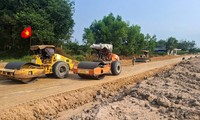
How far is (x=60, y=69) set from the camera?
15.2 meters

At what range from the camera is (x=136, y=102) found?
1028 centimetres

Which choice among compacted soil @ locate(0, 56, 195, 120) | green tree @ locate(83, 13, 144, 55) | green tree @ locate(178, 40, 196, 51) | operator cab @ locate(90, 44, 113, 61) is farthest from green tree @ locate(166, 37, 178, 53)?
compacted soil @ locate(0, 56, 195, 120)

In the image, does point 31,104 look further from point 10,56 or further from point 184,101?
point 10,56

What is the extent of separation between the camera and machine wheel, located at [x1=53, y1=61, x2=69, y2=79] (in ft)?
48.3

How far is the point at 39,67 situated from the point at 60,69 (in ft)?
4.62

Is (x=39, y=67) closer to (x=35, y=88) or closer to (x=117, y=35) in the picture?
(x=35, y=88)

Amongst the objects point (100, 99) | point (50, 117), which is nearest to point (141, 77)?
point (100, 99)

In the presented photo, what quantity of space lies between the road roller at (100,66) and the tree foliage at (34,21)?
10.3 meters

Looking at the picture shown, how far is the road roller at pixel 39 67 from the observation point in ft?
42.1

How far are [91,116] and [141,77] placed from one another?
9867mm

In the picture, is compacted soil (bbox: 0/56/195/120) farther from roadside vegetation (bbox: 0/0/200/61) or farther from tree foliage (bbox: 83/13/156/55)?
tree foliage (bbox: 83/13/156/55)

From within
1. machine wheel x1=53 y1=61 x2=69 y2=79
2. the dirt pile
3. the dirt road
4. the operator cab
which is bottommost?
the dirt pile

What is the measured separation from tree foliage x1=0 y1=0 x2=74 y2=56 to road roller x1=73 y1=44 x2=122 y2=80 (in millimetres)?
10283

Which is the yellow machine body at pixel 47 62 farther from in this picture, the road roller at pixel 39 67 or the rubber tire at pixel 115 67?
the rubber tire at pixel 115 67
